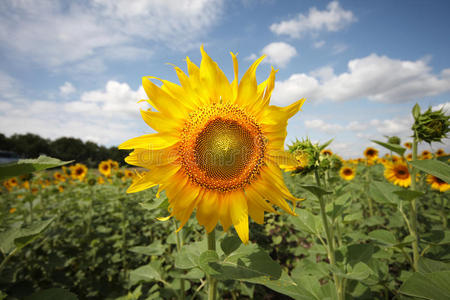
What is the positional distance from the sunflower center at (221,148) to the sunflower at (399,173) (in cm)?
481

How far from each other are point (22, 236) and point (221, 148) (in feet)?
4.30

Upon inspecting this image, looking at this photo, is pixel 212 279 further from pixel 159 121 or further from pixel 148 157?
pixel 159 121

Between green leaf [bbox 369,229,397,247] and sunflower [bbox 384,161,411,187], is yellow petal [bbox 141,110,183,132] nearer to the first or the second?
green leaf [bbox 369,229,397,247]

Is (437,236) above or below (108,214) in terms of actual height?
above

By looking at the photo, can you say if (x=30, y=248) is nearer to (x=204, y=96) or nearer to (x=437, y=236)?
(x=204, y=96)

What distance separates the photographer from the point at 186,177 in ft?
4.33

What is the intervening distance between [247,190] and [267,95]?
0.55 meters

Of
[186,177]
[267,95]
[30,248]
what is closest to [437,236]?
[267,95]

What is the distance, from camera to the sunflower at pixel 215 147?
3.93ft

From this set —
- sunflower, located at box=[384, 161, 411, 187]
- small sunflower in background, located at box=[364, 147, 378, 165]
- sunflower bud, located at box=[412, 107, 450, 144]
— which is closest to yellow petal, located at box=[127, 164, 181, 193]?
sunflower bud, located at box=[412, 107, 450, 144]

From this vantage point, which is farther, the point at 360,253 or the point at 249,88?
the point at 360,253

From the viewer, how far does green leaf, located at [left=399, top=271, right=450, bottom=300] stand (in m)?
1.05

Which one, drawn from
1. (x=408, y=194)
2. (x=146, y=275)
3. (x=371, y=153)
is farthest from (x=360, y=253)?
(x=371, y=153)

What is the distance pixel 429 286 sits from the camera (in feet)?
3.56
